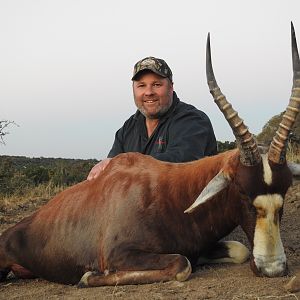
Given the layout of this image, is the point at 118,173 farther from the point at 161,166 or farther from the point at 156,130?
the point at 156,130

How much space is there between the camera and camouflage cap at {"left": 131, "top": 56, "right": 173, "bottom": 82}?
24.7 ft

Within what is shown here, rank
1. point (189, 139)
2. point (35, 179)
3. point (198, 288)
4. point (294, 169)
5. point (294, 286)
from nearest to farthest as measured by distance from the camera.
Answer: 1. point (294, 286)
2. point (198, 288)
3. point (294, 169)
4. point (189, 139)
5. point (35, 179)

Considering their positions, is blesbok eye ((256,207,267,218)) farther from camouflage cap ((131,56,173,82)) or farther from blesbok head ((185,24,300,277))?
camouflage cap ((131,56,173,82))

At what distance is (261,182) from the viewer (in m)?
4.75

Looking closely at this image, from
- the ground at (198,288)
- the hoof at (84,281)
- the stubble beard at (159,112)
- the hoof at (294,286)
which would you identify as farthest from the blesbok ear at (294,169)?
the stubble beard at (159,112)

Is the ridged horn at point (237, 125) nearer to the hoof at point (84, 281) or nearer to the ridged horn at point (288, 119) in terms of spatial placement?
the ridged horn at point (288, 119)

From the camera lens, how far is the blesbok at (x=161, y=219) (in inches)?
190

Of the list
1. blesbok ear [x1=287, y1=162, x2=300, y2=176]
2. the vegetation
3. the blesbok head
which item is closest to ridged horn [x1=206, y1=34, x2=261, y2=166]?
the blesbok head

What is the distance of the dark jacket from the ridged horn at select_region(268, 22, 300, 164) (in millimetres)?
1852

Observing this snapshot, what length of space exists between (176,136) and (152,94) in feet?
2.76

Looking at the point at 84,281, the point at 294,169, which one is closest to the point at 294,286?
the point at 294,169

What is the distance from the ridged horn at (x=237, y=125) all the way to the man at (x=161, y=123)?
1.67m

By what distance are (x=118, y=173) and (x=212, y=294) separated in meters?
1.93

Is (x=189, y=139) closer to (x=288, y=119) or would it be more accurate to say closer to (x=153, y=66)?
(x=153, y=66)
